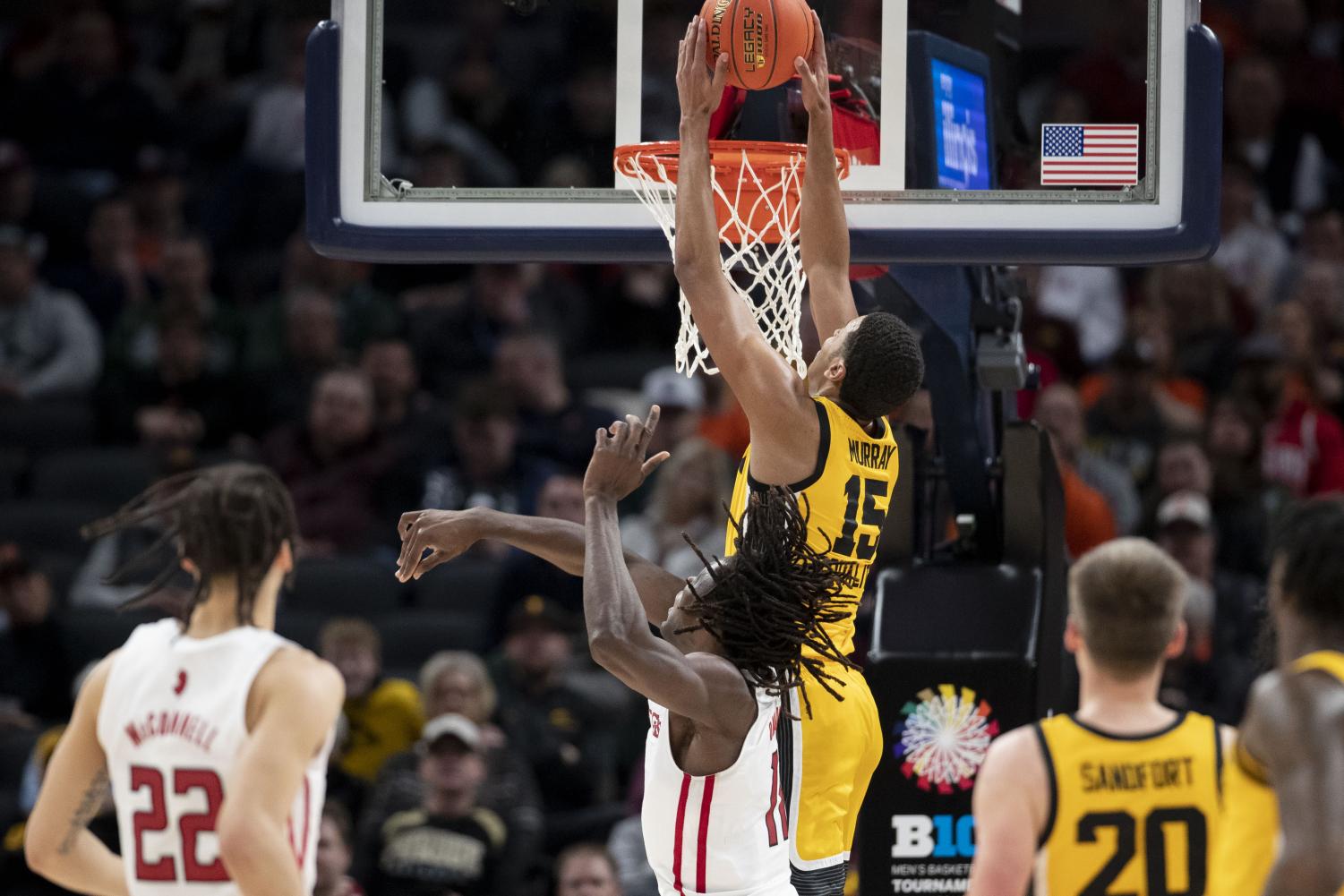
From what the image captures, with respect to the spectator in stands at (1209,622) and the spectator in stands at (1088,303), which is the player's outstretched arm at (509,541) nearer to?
the spectator in stands at (1209,622)

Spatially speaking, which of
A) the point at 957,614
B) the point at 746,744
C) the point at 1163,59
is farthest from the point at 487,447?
the point at 746,744

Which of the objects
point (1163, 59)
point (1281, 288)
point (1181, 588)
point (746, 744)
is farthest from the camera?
point (1281, 288)

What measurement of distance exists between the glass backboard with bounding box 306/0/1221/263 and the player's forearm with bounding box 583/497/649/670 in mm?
1324

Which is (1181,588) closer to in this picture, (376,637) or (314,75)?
(314,75)

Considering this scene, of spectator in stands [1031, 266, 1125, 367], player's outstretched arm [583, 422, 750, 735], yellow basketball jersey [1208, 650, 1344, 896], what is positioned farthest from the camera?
spectator in stands [1031, 266, 1125, 367]

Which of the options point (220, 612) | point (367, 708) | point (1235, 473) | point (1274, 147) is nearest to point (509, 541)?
point (220, 612)

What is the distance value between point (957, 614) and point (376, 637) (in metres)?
3.30

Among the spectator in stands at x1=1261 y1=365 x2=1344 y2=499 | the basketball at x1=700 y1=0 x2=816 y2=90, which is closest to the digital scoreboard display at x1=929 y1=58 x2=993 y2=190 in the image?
the basketball at x1=700 y1=0 x2=816 y2=90

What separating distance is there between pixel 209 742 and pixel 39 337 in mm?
6729

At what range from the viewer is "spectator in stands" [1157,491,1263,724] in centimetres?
812

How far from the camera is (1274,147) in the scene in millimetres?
10875

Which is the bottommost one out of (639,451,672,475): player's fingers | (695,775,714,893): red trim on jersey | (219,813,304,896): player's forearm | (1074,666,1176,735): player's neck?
(219,813,304,896): player's forearm

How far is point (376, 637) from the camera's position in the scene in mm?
8375

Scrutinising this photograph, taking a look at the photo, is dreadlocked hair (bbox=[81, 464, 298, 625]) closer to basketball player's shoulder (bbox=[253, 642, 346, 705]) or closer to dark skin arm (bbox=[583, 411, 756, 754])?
basketball player's shoulder (bbox=[253, 642, 346, 705])
